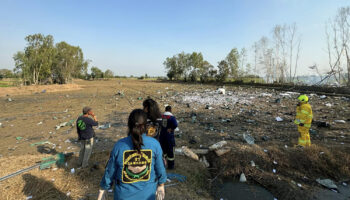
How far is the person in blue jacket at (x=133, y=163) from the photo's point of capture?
1344mm

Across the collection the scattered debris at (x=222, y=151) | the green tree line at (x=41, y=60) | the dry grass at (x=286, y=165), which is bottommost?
the dry grass at (x=286, y=165)

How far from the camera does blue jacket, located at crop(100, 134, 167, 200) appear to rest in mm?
1355

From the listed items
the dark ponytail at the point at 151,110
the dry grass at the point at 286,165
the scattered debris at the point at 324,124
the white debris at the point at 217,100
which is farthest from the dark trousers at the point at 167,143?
the white debris at the point at 217,100

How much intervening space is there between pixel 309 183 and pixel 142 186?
3440 mm

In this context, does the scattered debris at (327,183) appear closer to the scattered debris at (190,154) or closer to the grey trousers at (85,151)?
the scattered debris at (190,154)

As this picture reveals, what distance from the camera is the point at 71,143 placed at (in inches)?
198

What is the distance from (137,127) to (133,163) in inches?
12.1

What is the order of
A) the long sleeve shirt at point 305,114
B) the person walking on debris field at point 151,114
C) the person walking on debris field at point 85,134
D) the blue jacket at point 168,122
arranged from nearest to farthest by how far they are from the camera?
1. the person walking on debris field at point 151,114
2. the blue jacket at point 168,122
3. the person walking on debris field at point 85,134
4. the long sleeve shirt at point 305,114

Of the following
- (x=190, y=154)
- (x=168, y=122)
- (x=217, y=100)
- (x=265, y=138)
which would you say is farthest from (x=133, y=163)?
(x=217, y=100)

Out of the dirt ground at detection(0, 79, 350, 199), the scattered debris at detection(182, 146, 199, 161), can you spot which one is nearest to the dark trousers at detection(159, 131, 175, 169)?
the dirt ground at detection(0, 79, 350, 199)

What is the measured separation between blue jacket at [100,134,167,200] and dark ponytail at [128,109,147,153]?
63 millimetres

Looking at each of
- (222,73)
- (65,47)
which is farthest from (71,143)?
(65,47)

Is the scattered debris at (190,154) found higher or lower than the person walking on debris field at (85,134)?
lower

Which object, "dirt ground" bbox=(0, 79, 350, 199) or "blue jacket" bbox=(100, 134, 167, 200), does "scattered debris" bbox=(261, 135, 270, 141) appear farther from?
"blue jacket" bbox=(100, 134, 167, 200)
